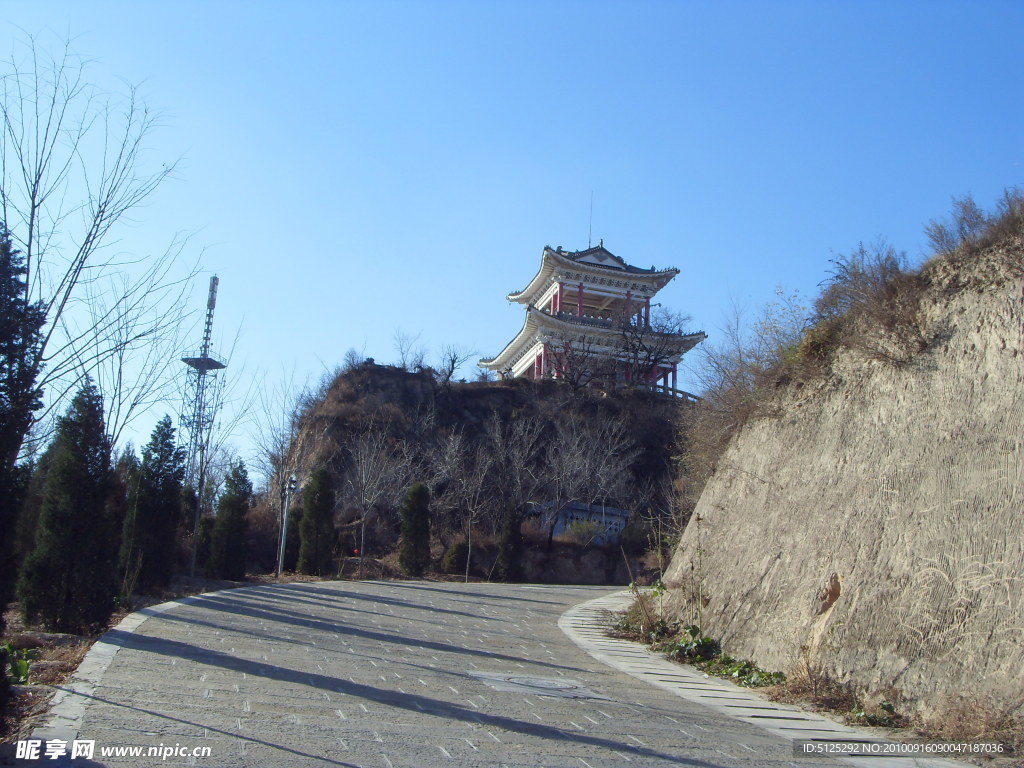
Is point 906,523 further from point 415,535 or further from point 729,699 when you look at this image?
point 415,535

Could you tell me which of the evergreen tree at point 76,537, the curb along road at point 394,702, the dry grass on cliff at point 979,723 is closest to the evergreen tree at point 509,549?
the curb along road at point 394,702

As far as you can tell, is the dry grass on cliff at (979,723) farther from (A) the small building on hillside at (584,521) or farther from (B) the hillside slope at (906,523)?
(A) the small building on hillside at (584,521)

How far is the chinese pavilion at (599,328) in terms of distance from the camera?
45031mm

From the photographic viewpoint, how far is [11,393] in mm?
5004

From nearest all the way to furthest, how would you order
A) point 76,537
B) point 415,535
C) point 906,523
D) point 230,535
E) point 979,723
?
point 979,723
point 906,523
point 76,537
point 230,535
point 415,535

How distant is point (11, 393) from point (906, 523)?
6.98 metres

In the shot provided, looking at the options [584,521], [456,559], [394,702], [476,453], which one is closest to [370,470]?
[456,559]

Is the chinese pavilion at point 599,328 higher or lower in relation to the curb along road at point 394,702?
higher

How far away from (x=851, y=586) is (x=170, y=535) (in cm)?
1288

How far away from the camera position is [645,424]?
42156 mm

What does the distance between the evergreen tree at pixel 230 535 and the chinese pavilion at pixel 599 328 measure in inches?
971

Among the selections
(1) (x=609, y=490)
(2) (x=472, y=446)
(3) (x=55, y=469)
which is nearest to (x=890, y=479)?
(3) (x=55, y=469)

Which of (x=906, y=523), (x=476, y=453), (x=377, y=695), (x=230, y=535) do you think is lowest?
(x=377, y=695)

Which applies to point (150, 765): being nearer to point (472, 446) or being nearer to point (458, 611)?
point (458, 611)
